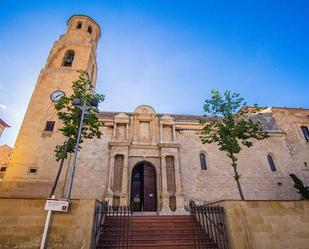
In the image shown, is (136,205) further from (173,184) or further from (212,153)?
(212,153)

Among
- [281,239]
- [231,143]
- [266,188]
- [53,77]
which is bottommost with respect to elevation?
[281,239]

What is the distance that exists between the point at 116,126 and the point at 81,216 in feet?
34.4

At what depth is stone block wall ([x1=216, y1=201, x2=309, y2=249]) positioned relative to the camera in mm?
5895

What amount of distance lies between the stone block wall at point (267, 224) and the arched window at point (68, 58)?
19336 mm

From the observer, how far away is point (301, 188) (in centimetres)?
1376

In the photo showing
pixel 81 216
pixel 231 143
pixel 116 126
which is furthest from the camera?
pixel 116 126

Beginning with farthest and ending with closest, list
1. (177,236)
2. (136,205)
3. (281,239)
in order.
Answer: (136,205) < (177,236) < (281,239)

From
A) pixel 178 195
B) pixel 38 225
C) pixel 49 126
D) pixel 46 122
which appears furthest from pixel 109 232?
pixel 46 122

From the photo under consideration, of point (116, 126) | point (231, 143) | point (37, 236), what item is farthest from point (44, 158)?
point (231, 143)

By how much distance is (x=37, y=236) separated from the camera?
17.0ft

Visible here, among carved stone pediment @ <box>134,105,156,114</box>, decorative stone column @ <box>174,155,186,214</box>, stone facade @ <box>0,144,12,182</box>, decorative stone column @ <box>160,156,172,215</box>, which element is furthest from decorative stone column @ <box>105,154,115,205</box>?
stone facade @ <box>0,144,12,182</box>

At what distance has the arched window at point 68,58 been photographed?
734 inches

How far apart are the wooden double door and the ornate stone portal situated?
8 centimetres

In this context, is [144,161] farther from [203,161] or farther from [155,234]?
[155,234]
